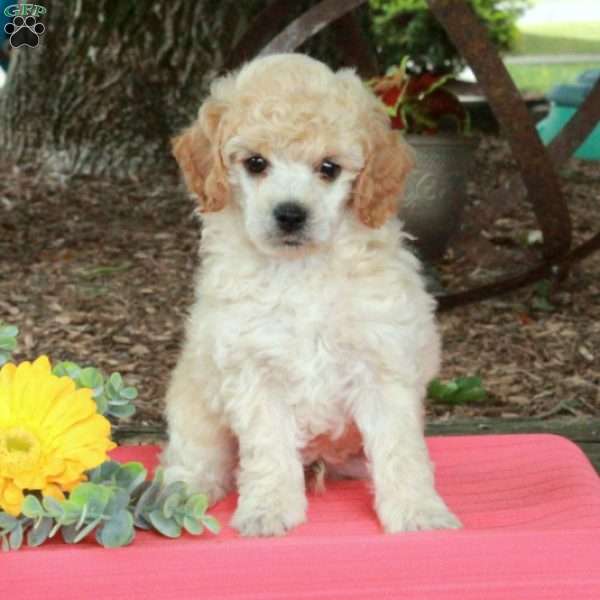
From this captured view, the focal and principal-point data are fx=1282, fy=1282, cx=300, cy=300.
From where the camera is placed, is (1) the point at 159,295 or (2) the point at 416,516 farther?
(1) the point at 159,295

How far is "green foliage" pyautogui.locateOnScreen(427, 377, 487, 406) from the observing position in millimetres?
5234

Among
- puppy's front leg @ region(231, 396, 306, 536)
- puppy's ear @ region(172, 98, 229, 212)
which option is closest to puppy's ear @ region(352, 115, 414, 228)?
puppy's ear @ region(172, 98, 229, 212)

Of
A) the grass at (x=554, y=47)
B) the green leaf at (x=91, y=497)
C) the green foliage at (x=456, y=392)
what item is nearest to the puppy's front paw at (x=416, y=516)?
the green leaf at (x=91, y=497)

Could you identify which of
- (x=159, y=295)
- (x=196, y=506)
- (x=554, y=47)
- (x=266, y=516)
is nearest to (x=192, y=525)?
(x=196, y=506)

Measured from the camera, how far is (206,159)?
3.11m

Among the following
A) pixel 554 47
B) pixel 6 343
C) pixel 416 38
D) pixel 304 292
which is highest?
pixel 304 292

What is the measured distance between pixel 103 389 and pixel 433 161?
354cm

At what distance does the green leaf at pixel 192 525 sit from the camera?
2.91 metres

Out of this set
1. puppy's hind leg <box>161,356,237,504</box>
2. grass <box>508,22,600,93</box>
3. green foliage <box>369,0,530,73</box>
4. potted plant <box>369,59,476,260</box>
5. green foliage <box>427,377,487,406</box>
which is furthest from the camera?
grass <box>508,22,600,93</box>

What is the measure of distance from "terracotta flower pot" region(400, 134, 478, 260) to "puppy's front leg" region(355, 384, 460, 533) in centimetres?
322

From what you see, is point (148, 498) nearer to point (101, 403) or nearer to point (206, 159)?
point (101, 403)

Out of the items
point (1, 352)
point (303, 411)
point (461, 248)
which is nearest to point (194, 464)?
point (303, 411)

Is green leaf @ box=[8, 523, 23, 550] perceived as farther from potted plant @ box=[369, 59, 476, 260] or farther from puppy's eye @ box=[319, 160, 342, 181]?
potted plant @ box=[369, 59, 476, 260]

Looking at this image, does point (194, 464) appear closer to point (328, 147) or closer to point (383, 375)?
point (383, 375)
